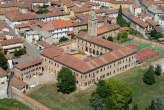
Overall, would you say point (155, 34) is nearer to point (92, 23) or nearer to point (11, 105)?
point (92, 23)

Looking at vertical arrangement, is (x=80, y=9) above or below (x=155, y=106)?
above

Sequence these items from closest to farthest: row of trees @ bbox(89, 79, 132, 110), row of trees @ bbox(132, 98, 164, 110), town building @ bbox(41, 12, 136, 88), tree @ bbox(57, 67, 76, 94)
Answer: row of trees @ bbox(132, 98, 164, 110) < row of trees @ bbox(89, 79, 132, 110) < tree @ bbox(57, 67, 76, 94) < town building @ bbox(41, 12, 136, 88)

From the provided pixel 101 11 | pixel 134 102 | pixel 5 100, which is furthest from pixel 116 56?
pixel 101 11

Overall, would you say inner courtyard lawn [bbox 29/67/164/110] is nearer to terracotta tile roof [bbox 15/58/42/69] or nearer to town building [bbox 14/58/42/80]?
town building [bbox 14/58/42/80]

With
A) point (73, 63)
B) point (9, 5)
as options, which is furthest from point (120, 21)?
point (9, 5)

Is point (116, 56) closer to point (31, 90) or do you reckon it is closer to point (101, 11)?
point (31, 90)

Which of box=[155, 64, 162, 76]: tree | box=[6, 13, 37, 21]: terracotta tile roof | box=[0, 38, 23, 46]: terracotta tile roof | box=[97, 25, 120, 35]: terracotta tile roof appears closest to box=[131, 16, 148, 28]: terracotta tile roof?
box=[97, 25, 120, 35]: terracotta tile roof

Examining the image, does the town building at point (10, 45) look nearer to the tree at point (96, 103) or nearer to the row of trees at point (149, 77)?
the tree at point (96, 103)
